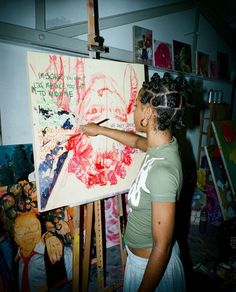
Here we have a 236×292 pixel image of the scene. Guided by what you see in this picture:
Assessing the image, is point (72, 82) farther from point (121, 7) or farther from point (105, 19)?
point (121, 7)

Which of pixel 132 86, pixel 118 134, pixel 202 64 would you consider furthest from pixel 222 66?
pixel 118 134

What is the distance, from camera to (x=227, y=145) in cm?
331

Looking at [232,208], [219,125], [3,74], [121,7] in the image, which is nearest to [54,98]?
[3,74]

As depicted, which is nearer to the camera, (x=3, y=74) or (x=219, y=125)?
(x=3, y=74)

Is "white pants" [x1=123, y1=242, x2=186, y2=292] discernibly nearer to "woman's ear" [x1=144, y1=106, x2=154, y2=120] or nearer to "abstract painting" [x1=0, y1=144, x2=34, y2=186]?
"woman's ear" [x1=144, y1=106, x2=154, y2=120]

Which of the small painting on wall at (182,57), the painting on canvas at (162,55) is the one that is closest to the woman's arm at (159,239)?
the painting on canvas at (162,55)

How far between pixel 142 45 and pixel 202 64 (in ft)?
3.97

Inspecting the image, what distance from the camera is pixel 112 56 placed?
7.91 ft

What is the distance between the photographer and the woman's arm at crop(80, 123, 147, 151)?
165 cm

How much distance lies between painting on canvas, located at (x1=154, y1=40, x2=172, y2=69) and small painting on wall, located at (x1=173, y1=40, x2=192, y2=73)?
12 cm

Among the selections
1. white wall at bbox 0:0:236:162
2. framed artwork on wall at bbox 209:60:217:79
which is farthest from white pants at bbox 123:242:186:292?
framed artwork on wall at bbox 209:60:217:79

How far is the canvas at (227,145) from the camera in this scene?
126 inches

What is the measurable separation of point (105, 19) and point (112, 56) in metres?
0.34

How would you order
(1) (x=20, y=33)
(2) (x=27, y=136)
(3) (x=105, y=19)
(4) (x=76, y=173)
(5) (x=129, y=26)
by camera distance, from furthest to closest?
(5) (x=129, y=26) < (3) (x=105, y=19) < (2) (x=27, y=136) < (1) (x=20, y=33) < (4) (x=76, y=173)
